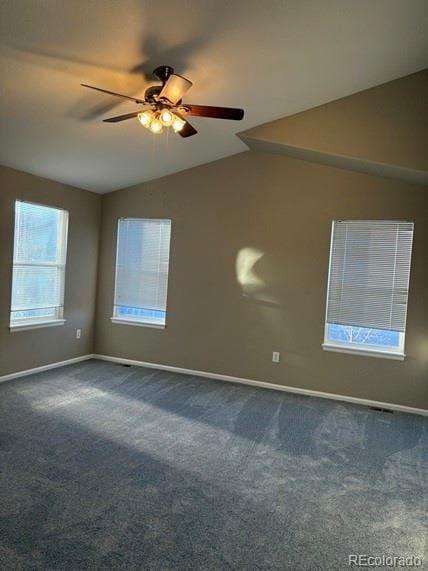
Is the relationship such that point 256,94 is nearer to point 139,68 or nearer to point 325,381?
point 139,68

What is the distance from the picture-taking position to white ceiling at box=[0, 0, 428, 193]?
7.89 ft

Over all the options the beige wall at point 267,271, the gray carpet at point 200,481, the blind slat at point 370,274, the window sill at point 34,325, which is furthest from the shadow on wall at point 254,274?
the window sill at point 34,325

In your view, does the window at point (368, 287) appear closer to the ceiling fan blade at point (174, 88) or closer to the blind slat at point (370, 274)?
the blind slat at point (370, 274)

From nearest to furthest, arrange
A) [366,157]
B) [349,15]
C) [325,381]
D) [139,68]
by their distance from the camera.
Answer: [349,15]
[139,68]
[366,157]
[325,381]

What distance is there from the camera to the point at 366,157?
3.80 m

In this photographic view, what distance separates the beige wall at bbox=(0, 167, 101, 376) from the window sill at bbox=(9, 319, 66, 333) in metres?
0.05

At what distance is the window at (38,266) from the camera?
14.9ft

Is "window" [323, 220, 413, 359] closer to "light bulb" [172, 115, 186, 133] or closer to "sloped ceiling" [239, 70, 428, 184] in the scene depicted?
"sloped ceiling" [239, 70, 428, 184]

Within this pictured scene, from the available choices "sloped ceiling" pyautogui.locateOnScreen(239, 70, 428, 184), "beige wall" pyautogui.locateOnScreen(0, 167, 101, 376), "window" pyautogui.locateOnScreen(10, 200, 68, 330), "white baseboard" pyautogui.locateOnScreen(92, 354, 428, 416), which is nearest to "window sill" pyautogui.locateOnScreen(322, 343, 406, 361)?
"white baseboard" pyautogui.locateOnScreen(92, 354, 428, 416)

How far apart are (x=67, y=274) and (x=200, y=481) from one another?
353 cm

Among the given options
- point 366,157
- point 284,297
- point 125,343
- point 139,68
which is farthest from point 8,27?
point 125,343

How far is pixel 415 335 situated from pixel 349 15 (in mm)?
3082

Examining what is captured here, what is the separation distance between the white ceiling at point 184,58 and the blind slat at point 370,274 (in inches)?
58.0

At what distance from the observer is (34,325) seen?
188 inches
